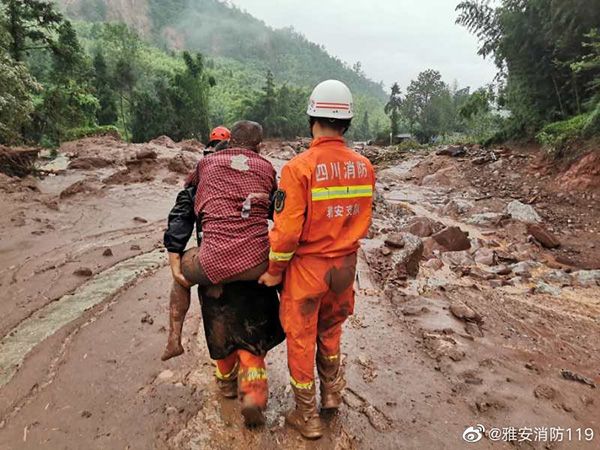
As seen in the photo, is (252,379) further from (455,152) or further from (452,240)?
(455,152)

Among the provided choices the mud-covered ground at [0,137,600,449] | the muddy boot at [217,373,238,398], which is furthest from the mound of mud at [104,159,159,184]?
the muddy boot at [217,373,238,398]

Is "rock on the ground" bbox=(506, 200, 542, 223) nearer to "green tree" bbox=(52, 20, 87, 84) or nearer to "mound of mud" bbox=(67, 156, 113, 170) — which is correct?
"mound of mud" bbox=(67, 156, 113, 170)

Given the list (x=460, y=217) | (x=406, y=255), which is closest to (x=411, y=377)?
(x=406, y=255)

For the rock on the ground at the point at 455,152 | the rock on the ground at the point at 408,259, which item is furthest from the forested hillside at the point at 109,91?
the rock on the ground at the point at 455,152

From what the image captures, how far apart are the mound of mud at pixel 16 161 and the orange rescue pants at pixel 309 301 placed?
39.9 ft

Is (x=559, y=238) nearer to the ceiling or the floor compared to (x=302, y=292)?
nearer to the floor

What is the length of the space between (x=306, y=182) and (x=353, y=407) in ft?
4.92

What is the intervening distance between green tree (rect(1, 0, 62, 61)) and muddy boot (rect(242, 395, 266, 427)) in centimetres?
1857

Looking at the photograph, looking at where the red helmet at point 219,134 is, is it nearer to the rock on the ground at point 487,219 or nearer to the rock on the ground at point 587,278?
the rock on the ground at point 587,278

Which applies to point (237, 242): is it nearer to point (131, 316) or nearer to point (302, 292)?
point (302, 292)

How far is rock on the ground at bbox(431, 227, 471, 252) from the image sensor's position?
260 inches

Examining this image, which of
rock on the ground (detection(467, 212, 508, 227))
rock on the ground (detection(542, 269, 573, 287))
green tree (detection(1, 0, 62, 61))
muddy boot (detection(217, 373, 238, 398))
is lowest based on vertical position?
rock on the ground (detection(467, 212, 508, 227))

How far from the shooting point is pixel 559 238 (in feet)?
24.8

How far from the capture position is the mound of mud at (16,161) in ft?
36.9
